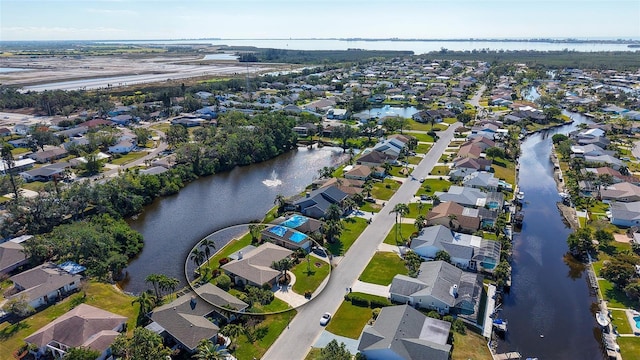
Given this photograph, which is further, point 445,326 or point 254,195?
point 254,195

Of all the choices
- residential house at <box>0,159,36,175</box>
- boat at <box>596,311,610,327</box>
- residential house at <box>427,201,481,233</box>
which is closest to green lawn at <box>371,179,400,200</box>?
residential house at <box>427,201,481,233</box>

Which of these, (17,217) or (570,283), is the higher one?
(17,217)

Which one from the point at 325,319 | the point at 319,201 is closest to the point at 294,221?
the point at 319,201

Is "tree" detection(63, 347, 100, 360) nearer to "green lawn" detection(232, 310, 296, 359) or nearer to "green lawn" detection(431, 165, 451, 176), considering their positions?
"green lawn" detection(232, 310, 296, 359)

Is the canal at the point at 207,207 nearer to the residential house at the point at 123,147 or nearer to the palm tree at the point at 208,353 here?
the palm tree at the point at 208,353

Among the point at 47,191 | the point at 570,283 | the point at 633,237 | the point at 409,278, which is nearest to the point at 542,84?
the point at 633,237

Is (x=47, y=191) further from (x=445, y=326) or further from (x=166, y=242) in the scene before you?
(x=445, y=326)
